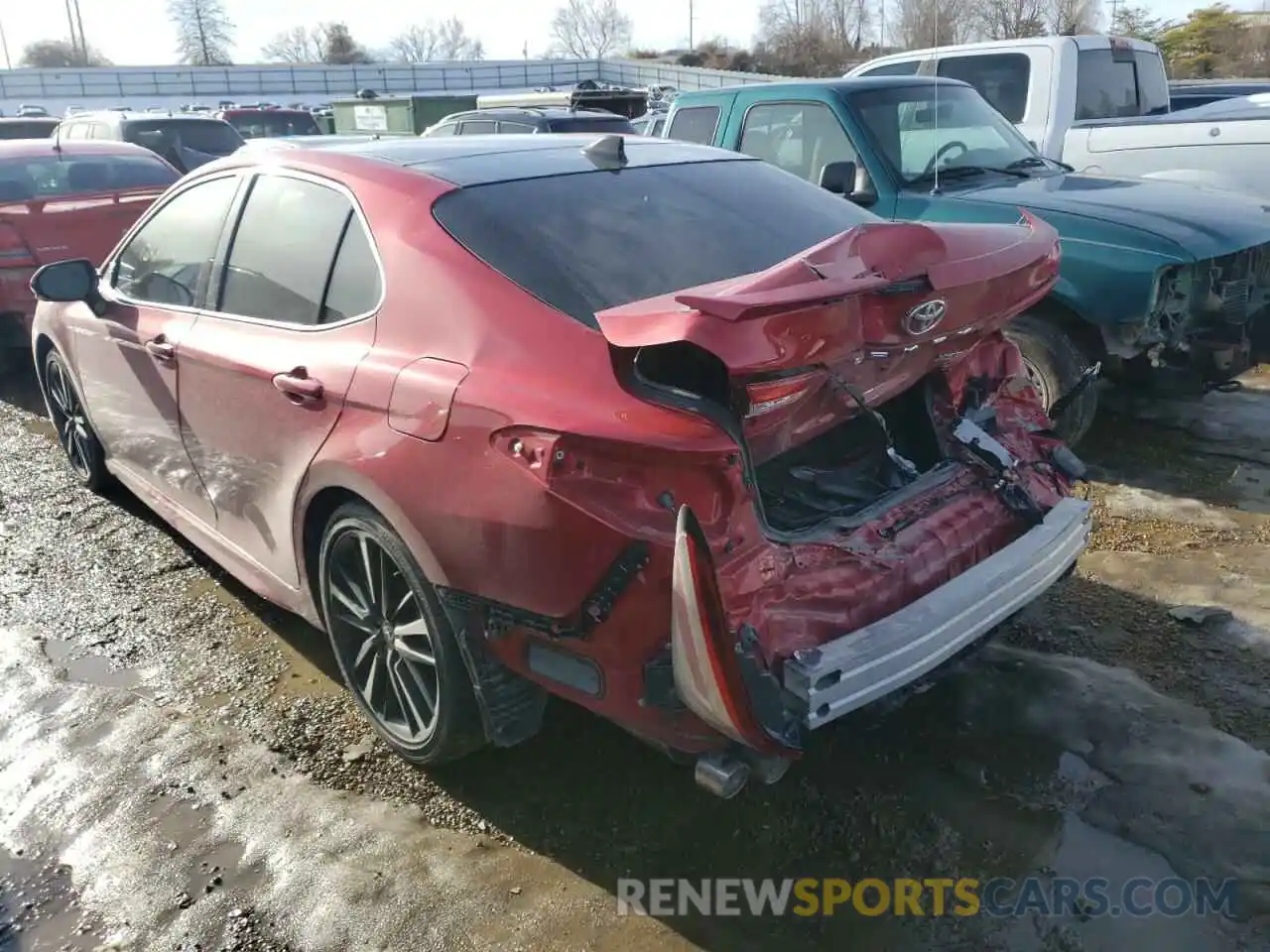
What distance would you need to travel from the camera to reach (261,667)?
149 inches

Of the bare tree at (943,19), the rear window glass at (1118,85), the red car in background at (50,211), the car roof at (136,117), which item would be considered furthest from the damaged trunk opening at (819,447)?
the car roof at (136,117)

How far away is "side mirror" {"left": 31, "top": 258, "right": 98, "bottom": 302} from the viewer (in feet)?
13.5

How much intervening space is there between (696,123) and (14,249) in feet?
15.7

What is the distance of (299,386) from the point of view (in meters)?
2.99

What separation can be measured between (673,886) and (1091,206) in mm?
4115

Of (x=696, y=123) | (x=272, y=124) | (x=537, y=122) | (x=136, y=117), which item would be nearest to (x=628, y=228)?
(x=696, y=123)

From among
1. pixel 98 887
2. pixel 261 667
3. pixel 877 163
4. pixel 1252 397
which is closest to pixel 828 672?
pixel 98 887

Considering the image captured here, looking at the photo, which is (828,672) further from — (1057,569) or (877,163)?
(877,163)

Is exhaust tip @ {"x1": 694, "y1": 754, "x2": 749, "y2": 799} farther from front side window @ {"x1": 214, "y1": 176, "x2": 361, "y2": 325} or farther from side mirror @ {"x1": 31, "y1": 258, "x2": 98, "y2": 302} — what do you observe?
side mirror @ {"x1": 31, "y1": 258, "x2": 98, "y2": 302}

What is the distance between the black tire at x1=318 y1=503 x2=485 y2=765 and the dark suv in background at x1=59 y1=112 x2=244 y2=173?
11.9 metres

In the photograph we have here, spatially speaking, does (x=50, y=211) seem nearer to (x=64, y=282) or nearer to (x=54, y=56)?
(x=64, y=282)

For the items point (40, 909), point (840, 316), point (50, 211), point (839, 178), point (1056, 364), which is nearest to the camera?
point (840, 316)

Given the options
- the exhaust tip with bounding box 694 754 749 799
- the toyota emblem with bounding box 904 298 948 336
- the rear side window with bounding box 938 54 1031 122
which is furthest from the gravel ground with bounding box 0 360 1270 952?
the rear side window with bounding box 938 54 1031 122

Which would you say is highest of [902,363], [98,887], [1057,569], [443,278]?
[443,278]
